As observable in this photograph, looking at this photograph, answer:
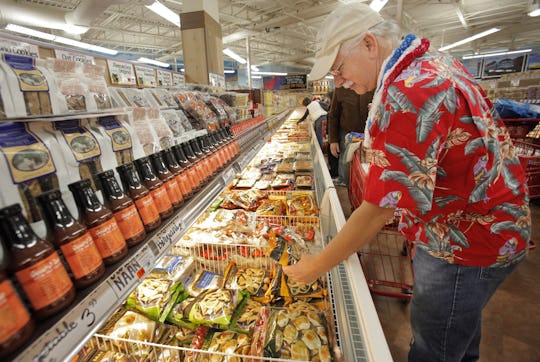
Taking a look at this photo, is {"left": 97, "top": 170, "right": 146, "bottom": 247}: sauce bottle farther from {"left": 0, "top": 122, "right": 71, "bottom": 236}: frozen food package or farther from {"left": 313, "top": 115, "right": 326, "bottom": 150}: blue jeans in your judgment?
{"left": 313, "top": 115, "right": 326, "bottom": 150}: blue jeans

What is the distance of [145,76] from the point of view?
79.5 inches

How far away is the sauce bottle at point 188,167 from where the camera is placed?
51.8 inches

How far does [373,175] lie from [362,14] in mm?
592

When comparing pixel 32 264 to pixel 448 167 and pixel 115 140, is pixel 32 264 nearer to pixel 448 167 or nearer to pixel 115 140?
pixel 115 140

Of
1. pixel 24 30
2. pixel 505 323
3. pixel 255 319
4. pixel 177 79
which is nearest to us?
pixel 255 319

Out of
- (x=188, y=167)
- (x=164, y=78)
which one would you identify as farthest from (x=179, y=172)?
(x=164, y=78)

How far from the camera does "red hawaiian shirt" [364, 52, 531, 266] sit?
78 centimetres

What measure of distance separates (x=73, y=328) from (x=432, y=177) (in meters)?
0.94

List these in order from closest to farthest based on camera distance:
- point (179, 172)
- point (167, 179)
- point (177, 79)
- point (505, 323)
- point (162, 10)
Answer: point (167, 179) → point (179, 172) → point (505, 323) → point (177, 79) → point (162, 10)

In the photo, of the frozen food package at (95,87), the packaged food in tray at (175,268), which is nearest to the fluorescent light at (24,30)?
the packaged food in tray at (175,268)

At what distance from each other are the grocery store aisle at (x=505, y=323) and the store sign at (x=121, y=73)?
8.82ft

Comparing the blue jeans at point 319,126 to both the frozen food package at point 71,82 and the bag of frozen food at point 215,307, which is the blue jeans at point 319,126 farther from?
the frozen food package at point 71,82

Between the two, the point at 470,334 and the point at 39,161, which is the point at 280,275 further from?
the point at 39,161

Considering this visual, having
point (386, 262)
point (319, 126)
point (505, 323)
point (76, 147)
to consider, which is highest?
point (76, 147)
